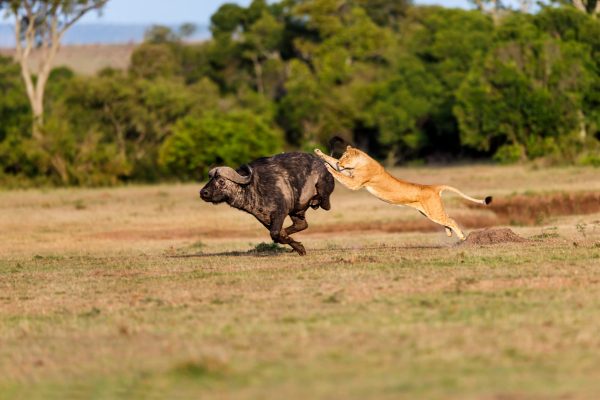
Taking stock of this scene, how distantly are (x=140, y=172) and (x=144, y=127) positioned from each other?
8.41 m

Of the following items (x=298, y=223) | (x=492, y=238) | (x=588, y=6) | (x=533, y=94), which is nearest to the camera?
(x=298, y=223)

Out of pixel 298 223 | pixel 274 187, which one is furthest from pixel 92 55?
pixel 274 187

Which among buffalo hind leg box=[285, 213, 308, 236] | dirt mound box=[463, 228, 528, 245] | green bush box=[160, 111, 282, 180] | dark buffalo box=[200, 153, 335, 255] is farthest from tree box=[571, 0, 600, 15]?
dark buffalo box=[200, 153, 335, 255]

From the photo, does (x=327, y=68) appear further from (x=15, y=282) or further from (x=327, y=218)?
(x=15, y=282)

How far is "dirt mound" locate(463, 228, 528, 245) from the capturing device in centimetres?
1948

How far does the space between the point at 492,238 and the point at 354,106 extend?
182 ft

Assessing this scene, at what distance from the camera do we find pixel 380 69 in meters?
79.9

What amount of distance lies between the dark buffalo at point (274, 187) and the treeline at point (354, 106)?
3170 centimetres

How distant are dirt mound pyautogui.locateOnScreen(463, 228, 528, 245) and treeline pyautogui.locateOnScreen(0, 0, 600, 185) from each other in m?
29.6

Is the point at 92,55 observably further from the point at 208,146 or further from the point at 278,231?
the point at 278,231

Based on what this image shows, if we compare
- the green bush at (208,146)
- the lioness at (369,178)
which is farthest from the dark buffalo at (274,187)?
the green bush at (208,146)

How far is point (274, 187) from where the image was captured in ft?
59.1

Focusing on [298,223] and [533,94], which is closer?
[298,223]

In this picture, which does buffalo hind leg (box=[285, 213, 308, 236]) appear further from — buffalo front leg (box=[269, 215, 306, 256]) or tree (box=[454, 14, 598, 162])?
tree (box=[454, 14, 598, 162])
